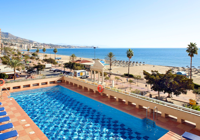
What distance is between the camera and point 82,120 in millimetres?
14398

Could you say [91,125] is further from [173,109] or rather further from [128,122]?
[173,109]

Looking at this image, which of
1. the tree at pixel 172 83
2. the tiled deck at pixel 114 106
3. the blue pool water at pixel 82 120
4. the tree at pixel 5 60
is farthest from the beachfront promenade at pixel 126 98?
the tree at pixel 5 60

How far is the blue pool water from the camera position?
1180cm

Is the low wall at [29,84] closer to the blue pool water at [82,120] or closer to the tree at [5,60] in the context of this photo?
the blue pool water at [82,120]

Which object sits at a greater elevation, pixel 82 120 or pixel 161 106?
pixel 161 106

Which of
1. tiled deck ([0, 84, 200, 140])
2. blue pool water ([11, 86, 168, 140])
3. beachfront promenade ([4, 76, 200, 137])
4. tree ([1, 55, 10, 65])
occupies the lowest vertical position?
blue pool water ([11, 86, 168, 140])

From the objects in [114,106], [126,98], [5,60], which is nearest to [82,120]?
[114,106]

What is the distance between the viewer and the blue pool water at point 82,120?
11.8 metres

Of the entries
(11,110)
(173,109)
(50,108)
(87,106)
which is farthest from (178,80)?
(11,110)

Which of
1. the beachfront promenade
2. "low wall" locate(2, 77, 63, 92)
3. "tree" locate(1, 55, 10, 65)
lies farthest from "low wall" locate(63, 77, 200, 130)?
"tree" locate(1, 55, 10, 65)

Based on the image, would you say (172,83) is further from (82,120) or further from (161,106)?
(82,120)

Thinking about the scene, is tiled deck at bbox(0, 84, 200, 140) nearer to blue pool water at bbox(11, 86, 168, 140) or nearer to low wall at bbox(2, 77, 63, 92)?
blue pool water at bbox(11, 86, 168, 140)

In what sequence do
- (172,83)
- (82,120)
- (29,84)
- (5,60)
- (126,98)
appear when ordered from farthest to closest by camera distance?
(5,60), (29,84), (126,98), (172,83), (82,120)

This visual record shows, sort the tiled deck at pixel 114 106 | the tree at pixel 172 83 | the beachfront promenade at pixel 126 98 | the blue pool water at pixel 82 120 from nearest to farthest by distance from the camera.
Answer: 1. the tiled deck at pixel 114 106
2. the blue pool water at pixel 82 120
3. the beachfront promenade at pixel 126 98
4. the tree at pixel 172 83
